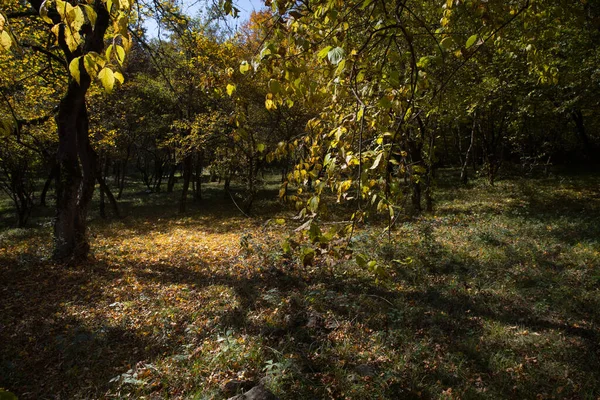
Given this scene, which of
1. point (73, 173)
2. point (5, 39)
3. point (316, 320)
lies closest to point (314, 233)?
point (5, 39)

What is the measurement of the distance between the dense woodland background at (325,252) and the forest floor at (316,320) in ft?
0.13

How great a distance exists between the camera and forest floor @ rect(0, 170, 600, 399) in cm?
450

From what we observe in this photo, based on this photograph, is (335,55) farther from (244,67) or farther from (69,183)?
(69,183)

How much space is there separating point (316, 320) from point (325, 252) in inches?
158

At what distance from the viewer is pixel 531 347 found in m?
5.22

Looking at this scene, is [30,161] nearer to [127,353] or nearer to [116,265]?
[116,265]

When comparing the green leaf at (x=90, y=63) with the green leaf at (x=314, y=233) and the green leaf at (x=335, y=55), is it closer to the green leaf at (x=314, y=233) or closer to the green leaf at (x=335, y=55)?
the green leaf at (x=335, y=55)

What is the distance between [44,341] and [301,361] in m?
4.13

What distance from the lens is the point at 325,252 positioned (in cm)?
230

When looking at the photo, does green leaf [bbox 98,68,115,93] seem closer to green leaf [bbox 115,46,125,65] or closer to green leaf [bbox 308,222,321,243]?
green leaf [bbox 115,46,125,65]

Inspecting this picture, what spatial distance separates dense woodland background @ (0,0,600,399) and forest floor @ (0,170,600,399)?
0.04 metres

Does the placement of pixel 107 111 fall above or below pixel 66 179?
above

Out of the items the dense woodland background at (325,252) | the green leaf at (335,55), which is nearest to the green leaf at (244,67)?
the dense woodland background at (325,252)

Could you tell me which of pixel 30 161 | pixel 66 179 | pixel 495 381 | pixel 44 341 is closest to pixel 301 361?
pixel 495 381
